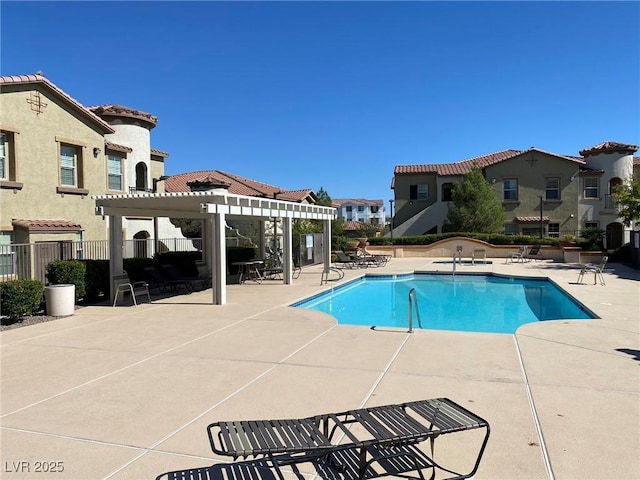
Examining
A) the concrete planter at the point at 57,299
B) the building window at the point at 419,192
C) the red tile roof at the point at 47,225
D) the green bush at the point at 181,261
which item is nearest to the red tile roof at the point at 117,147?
the red tile roof at the point at 47,225

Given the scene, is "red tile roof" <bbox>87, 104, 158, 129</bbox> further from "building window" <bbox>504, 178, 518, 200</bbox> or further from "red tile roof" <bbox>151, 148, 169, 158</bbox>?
"building window" <bbox>504, 178, 518, 200</bbox>

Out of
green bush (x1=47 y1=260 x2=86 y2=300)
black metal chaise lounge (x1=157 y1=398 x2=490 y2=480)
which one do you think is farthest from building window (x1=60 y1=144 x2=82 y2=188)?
black metal chaise lounge (x1=157 y1=398 x2=490 y2=480)

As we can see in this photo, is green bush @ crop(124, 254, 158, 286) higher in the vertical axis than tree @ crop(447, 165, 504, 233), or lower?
lower

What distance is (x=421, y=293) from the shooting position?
1784 cm

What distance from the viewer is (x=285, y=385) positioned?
232 inches

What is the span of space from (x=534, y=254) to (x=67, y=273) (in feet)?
81.0

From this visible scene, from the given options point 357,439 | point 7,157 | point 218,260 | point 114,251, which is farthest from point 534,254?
point 357,439

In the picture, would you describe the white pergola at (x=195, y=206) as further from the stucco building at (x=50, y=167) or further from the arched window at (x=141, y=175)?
the arched window at (x=141, y=175)

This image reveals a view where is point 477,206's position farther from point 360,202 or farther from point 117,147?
point 360,202

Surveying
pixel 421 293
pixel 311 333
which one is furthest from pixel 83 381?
pixel 421 293

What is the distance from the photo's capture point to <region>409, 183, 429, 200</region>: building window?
126 ft

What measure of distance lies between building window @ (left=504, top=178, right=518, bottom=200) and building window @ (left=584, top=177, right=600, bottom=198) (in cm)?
505

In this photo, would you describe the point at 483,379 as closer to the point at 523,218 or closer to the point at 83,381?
the point at 83,381

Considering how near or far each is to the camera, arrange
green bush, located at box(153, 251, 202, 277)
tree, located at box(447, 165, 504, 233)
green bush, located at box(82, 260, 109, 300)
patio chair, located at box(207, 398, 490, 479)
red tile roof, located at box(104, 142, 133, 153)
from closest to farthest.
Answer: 1. patio chair, located at box(207, 398, 490, 479)
2. green bush, located at box(82, 260, 109, 300)
3. green bush, located at box(153, 251, 202, 277)
4. red tile roof, located at box(104, 142, 133, 153)
5. tree, located at box(447, 165, 504, 233)
